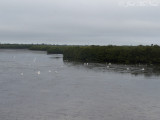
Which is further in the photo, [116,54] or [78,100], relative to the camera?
[116,54]

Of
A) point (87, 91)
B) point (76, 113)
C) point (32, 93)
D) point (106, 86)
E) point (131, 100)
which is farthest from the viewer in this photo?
point (106, 86)

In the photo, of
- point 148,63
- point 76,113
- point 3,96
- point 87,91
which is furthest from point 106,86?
point 148,63

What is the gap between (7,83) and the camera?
34.7m

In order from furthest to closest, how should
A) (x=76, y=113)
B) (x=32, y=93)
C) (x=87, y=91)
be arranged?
(x=87, y=91)
(x=32, y=93)
(x=76, y=113)

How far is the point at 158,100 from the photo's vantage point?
2658cm

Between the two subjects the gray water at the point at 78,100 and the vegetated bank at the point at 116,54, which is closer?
the gray water at the point at 78,100

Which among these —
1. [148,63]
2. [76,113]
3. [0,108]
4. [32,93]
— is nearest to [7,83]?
[32,93]

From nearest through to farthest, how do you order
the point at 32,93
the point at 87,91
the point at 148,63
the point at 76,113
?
the point at 76,113 < the point at 32,93 < the point at 87,91 < the point at 148,63

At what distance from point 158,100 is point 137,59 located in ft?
152

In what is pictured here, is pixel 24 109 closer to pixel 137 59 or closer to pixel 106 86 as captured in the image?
pixel 106 86

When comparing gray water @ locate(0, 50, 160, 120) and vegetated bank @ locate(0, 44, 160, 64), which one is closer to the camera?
gray water @ locate(0, 50, 160, 120)

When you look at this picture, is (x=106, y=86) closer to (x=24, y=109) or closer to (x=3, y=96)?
(x=3, y=96)

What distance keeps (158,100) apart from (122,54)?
1905 inches

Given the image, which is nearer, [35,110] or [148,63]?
[35,110]
